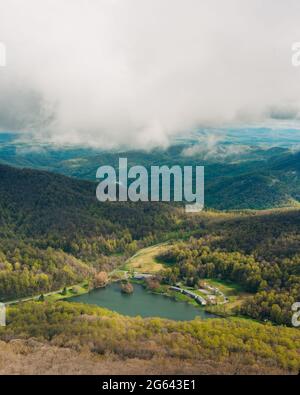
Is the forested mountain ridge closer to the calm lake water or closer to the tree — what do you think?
the tree

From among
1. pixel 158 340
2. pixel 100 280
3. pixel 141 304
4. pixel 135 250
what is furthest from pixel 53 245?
pixel 158 340

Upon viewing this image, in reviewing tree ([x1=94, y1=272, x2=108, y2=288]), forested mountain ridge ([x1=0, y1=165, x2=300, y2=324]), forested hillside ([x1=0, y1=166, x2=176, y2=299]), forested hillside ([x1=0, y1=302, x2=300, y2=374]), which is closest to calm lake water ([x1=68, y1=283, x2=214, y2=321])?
tree ([x1=94, y1=272, x2=108, y2=288])

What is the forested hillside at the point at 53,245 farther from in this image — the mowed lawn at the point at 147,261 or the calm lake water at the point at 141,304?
the calm lake water at the point at 141,304

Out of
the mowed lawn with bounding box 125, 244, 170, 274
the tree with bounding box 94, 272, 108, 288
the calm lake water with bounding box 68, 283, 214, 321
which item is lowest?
the calm lake water with bounding box 68, 283, 214, 321

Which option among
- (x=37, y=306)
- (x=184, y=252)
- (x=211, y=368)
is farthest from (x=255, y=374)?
(x=184, y=252)

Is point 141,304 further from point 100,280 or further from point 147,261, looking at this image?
point 147,261

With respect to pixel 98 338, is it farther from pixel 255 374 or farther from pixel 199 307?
pixel 199 307

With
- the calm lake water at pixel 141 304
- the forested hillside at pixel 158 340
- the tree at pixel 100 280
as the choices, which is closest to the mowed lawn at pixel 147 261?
the tree at pixel 100 280
